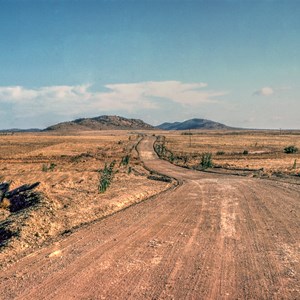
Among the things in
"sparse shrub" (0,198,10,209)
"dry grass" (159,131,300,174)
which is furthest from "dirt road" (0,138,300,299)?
"dry grass" (159,131,300,174)

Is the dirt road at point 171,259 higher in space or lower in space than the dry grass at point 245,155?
higher

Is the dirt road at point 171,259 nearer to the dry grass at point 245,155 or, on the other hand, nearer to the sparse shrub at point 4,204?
the sparse shrub at point 4,204

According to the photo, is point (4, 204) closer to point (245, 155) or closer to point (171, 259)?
point (171, 259)

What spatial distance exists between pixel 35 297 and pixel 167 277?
3.05 meters

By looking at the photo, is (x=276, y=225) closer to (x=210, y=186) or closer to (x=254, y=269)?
(x=254, y=269)

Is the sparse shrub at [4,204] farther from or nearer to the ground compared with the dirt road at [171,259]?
nearer to the ground

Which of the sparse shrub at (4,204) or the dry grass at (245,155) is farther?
the dry grass at (245,155)

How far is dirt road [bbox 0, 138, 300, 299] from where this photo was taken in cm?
795

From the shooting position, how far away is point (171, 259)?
9.80m

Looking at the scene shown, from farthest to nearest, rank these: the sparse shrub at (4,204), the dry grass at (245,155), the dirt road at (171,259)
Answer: the dry grass at (245,155)
the sparse shrub at (4,204)
the dirt road at (171,259)

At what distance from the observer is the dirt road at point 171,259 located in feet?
26.1

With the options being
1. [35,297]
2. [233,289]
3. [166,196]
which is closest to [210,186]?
[166,196]

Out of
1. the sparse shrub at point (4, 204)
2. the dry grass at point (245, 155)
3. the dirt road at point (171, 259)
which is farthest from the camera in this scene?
the dry grass at point (245, 155)

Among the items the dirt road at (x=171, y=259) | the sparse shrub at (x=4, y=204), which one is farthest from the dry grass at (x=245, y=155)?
the sparse shrub at (x=4, y=204)
